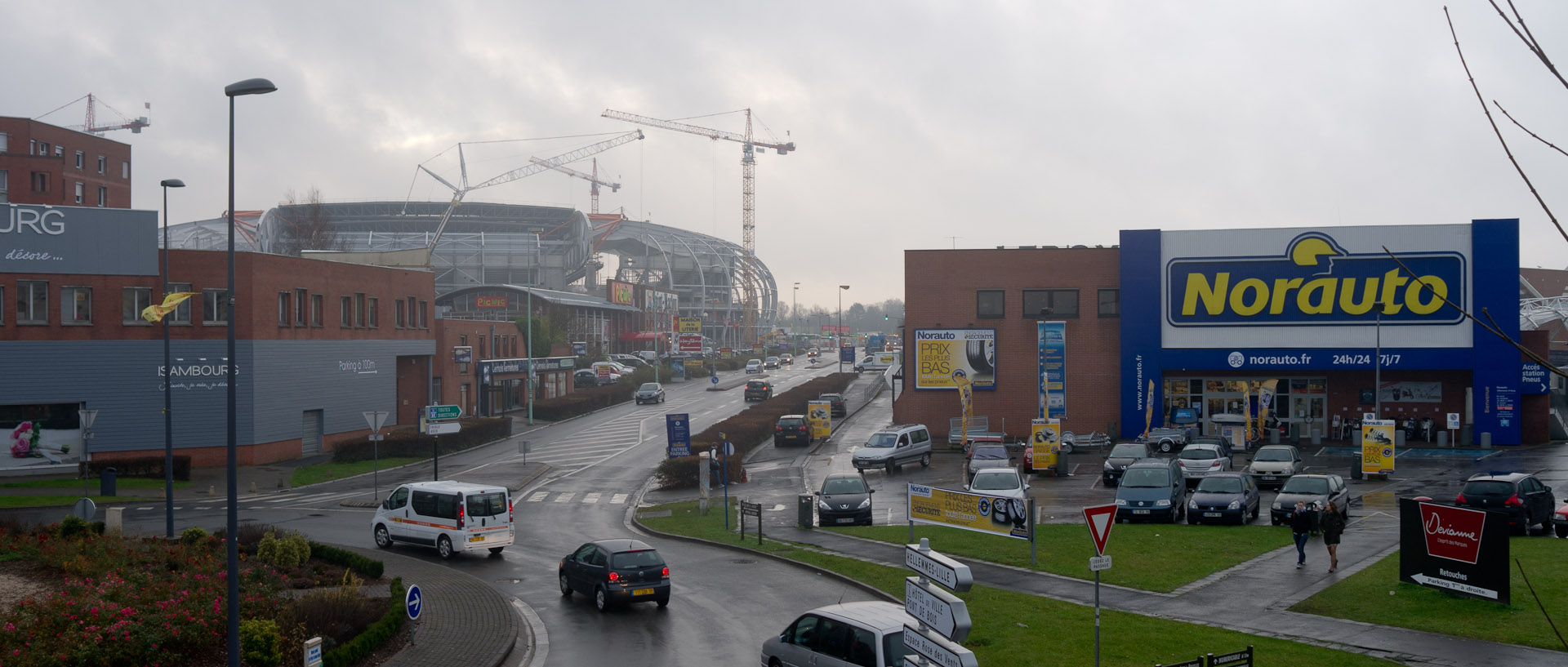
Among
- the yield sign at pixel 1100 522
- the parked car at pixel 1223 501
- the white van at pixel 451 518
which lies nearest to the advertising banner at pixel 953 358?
the parked car at pixel 1223 501

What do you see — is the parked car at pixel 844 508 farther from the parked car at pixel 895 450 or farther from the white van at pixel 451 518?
the parked car at pixel 895 450

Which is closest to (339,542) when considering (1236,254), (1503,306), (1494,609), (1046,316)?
(1494,609)

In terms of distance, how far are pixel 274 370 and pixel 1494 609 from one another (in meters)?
44.9

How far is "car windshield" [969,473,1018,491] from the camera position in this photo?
29.0 m

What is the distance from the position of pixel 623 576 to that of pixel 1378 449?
27.9m

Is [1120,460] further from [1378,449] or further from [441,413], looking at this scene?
[441,413]

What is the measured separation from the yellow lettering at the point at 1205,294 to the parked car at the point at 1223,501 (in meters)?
24.7

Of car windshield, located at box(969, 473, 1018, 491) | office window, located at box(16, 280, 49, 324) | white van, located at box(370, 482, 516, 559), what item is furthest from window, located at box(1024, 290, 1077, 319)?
office window, located at box(16, 280, 49, 324)

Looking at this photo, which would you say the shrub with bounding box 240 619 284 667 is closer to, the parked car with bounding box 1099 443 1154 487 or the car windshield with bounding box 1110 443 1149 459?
the parked car with bounding box 1099 443 1154 487

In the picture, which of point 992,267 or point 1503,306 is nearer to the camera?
point 1503,306

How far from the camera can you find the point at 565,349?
298 ft

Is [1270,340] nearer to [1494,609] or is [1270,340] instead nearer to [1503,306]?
[1503,306]

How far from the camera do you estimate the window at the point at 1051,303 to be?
52.2 m

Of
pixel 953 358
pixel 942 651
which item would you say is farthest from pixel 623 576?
pixel 953 358
